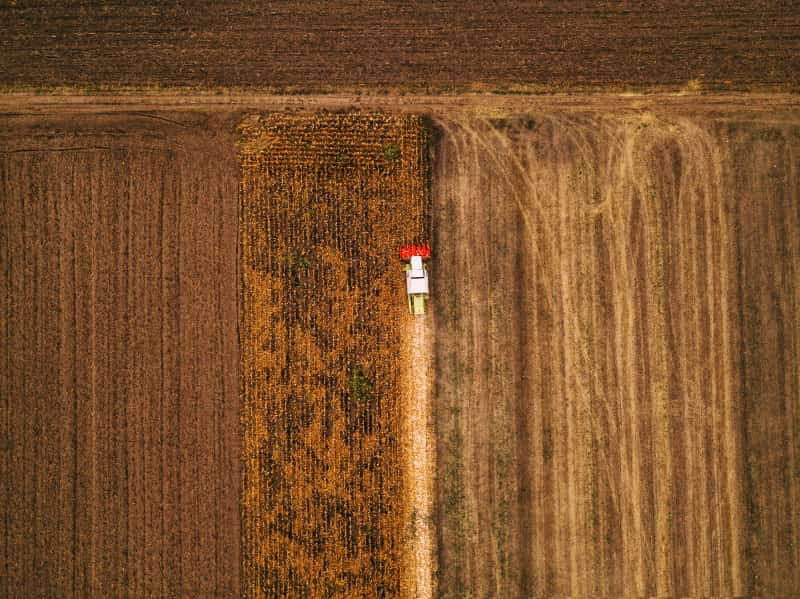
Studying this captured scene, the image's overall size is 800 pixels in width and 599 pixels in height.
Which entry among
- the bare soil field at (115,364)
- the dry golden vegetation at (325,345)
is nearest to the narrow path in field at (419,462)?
the dry golden vegetation at (325,345)

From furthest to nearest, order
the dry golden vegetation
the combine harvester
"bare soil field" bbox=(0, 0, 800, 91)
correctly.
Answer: "bare soil field" bbox=(0, 0, 800, 91) < the dry golden vegetation < the combine harvester

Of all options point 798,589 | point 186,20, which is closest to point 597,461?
point 798,589

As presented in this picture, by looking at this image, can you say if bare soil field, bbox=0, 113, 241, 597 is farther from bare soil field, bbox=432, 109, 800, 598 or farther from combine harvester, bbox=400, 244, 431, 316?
bare soil field, bbox=432, 109, 800, 598

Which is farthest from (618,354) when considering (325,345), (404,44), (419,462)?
(404,44)

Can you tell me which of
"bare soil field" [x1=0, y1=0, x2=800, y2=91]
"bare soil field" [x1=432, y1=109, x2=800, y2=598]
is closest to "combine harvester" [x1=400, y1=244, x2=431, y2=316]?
"bare soil field" [x1=432, y1=109, x2=800, y2=598]

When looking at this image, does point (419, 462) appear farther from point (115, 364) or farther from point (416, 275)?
point (115, 364)

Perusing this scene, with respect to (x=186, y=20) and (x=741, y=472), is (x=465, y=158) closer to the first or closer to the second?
(x=186, y=20)
